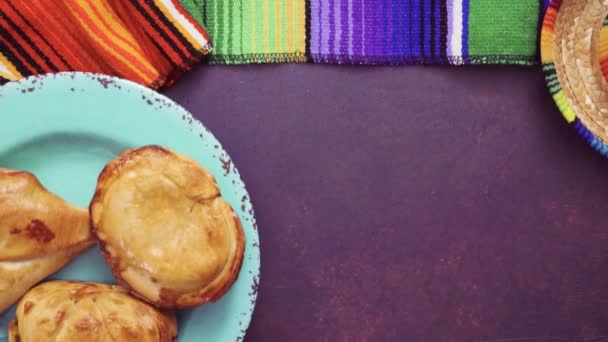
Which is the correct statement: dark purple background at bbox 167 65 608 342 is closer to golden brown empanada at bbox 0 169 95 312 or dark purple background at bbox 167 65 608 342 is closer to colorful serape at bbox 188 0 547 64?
colorful serape at bbox 188 0 547 64

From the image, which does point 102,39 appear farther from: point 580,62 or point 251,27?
point 580,62

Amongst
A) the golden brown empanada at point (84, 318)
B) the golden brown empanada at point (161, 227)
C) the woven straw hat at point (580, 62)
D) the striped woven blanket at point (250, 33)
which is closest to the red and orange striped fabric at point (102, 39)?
the striped woven blanket at point (250, 33)

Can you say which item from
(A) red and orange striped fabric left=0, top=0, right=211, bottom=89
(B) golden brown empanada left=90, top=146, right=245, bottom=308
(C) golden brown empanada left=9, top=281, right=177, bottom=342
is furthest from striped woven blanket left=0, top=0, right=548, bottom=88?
(C) golden brown empanada left=9, top=281, right=177, bottom=342

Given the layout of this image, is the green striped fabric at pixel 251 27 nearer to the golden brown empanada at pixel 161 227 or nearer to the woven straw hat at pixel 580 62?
the golden brown empanada at pixel 161 227

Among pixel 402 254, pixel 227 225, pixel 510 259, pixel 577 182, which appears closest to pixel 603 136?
pixel 577 182

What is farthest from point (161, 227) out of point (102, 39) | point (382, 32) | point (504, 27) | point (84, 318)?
point (504, 27)

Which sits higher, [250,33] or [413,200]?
[250,33]

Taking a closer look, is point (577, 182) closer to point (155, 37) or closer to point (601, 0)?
point (601, 0)
